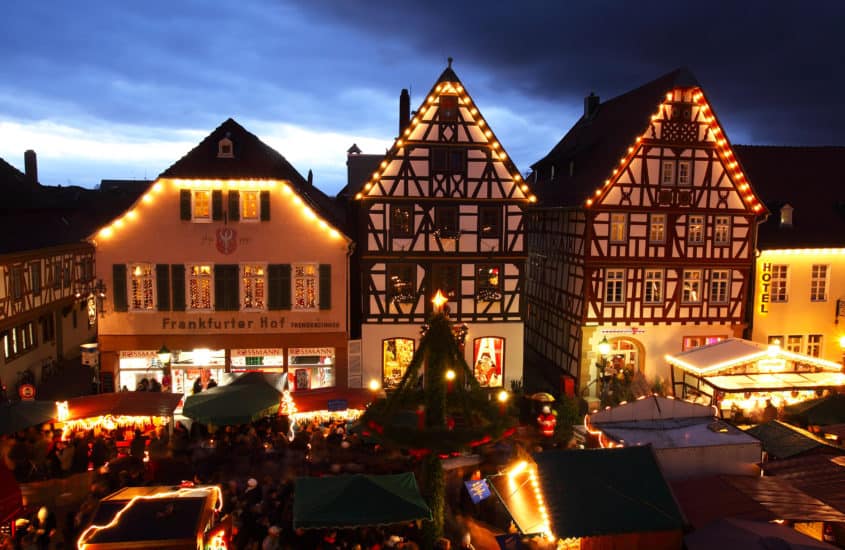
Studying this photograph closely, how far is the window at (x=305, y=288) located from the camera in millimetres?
21531

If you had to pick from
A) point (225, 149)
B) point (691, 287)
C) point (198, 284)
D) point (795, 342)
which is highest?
point (225, 149)

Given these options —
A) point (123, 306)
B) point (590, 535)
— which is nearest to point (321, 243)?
point (123, 306)

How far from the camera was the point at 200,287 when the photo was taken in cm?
2125

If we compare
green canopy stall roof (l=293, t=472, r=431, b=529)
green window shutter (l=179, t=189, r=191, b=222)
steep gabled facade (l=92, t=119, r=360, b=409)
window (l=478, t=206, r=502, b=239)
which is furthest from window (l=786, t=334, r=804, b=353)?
green window shutter (l=179, t=189, r=191, b=222)

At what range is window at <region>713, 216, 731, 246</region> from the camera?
22.9m

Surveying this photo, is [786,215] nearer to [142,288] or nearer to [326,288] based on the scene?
[326,288]

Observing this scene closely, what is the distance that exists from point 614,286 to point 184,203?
14.8 m

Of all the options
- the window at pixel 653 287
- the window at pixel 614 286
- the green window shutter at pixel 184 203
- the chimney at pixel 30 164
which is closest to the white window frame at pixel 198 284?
the green window shutter at pixel 184 203

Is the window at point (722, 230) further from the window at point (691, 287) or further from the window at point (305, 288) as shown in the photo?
the window at point (305, 288)

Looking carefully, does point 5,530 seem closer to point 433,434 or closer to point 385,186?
point 433,434

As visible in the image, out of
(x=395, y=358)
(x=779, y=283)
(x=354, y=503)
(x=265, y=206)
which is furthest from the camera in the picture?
(x=779, y=283)

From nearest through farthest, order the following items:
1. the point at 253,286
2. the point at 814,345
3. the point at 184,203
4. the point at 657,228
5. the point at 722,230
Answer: the point at 184,203
the point at 253,286
the point at 657,228
the point at 722,230
the point at 814,345

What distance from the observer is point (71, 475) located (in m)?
15.0

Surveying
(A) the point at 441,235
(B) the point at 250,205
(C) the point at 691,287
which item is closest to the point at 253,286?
(B) the point at 250,205
